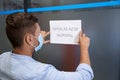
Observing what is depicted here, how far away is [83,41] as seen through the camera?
4.36ft

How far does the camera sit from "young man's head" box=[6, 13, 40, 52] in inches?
45.4

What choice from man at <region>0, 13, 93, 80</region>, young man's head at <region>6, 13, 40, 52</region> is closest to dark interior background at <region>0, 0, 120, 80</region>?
man at <region>0, 13, 93, 80</region>

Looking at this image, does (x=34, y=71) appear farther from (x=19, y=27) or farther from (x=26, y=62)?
(x=19, y=27)

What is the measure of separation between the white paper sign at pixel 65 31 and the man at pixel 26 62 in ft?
0.55

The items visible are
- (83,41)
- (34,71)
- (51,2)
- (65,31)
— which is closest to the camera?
(34,71)

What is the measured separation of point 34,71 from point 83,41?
15.2 inches

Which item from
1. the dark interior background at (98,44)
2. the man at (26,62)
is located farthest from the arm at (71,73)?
the dark interior background at (98,44)

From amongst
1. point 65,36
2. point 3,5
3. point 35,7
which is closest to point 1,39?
point 3,5

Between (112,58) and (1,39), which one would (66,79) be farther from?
(1,39)

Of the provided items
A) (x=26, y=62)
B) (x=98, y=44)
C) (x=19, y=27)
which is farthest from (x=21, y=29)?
(x=98, y=44)

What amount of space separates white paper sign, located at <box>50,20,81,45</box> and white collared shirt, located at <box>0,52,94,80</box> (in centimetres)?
27

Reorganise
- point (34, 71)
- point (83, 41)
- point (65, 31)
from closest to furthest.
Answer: point (34, 71)
point (83, 41)
point (65, 31)

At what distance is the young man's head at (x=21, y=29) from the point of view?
115 cm

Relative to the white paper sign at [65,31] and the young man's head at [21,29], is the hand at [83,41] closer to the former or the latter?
the white paper sign at [65,31]
